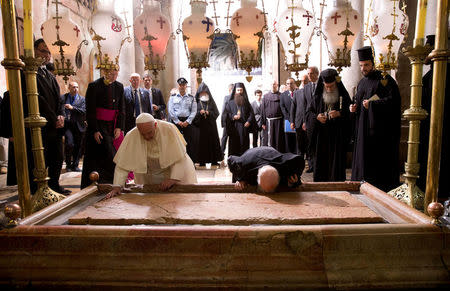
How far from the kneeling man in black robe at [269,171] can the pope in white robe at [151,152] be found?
0.66 metres

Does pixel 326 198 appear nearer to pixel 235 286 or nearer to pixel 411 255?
pixel 411 255

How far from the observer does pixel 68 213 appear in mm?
2324

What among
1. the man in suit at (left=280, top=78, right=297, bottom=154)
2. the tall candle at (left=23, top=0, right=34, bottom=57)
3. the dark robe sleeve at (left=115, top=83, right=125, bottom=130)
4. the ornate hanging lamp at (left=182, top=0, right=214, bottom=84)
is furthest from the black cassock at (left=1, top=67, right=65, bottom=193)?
the man in suit at (left=280, top=78, right=297, bottom=154)

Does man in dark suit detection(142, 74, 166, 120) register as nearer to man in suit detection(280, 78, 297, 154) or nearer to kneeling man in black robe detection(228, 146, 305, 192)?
man in suit detection(280, 78, 297, 154)

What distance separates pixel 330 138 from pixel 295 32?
99.6 inches

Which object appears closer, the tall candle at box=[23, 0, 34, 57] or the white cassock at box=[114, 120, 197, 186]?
the tall candle at box=[23, 0, 34, 57]

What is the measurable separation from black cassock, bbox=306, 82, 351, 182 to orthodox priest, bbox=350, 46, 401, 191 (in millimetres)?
333

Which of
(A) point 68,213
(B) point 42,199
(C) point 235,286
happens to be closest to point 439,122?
(C) point 235,286

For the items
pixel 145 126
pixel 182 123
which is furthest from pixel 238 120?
pixel 145 126

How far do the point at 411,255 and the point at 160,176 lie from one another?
2.61 metres

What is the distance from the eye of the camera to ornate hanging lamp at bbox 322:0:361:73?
2715 mm

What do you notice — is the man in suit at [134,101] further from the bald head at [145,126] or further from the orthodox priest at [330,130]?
the orthodox priest at [330,130]

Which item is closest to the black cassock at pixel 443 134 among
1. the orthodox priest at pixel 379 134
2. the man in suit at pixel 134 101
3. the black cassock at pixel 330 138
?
the orthodox priest at pixel 379 134

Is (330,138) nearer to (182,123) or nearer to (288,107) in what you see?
(288,107)
